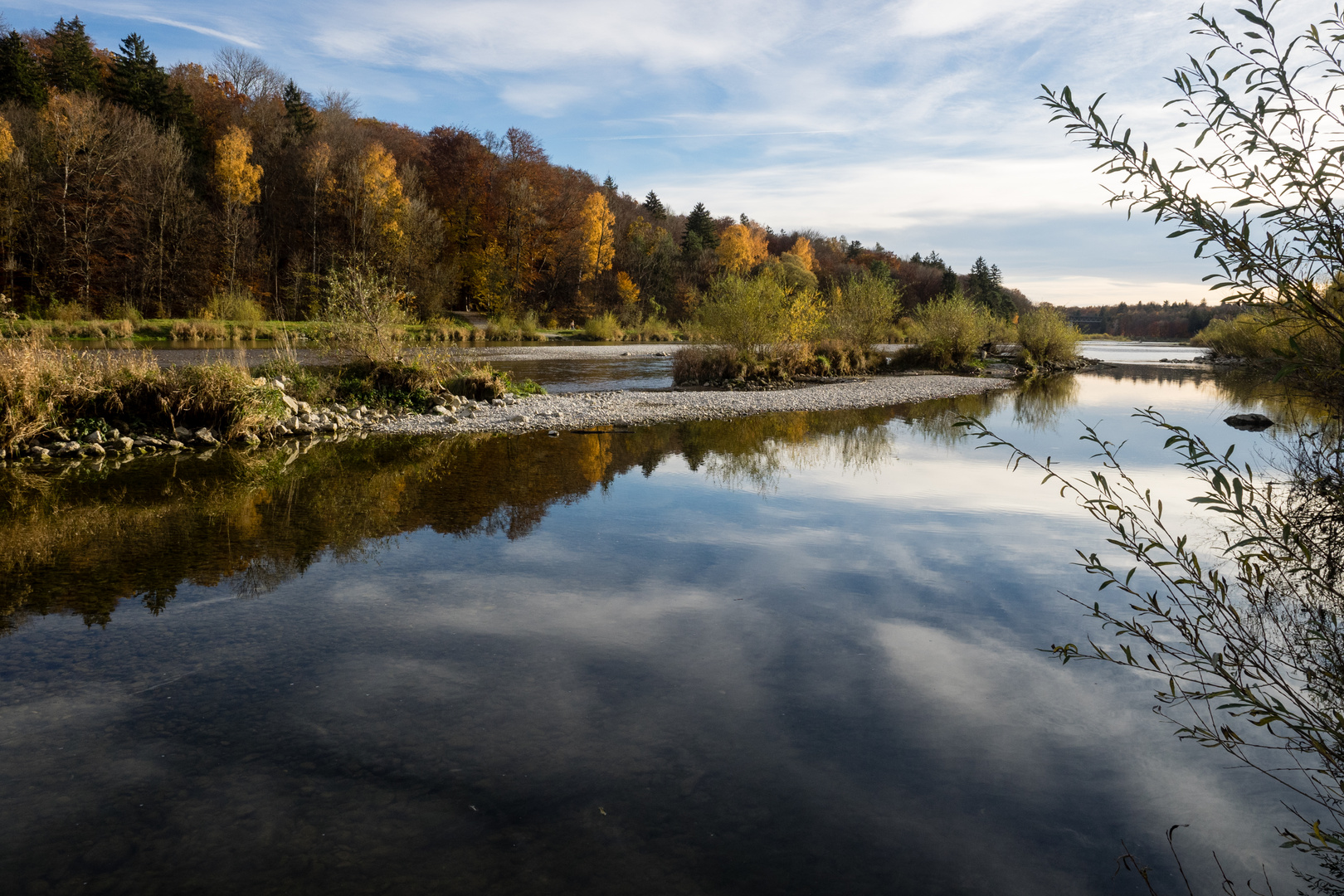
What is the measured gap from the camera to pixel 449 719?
398cm

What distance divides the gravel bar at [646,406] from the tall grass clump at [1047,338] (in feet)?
38.7

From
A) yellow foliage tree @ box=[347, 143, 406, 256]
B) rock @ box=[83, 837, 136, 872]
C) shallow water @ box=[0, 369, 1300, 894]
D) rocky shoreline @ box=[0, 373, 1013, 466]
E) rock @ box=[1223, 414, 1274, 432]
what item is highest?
yellow foliage tree @ box=[347, 143, 406, 256]

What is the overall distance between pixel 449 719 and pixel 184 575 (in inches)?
137

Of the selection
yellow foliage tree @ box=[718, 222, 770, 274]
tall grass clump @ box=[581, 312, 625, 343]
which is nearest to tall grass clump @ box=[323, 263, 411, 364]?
tall grass clump @ box=[581, 312, 625, 343]

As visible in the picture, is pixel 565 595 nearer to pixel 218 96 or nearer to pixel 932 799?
pixel 932 799

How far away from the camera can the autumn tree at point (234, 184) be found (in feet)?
143

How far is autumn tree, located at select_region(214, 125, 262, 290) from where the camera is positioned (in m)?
43.7

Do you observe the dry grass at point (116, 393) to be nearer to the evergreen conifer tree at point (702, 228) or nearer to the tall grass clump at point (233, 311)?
the tall grass clump at point (233, 311)

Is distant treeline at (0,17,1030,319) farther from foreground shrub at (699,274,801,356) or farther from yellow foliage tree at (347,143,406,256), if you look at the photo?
foreground shrub at (699,274,801,356)

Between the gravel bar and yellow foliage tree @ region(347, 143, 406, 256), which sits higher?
yellow foliage tree @ region(347, 143, 406, 256)

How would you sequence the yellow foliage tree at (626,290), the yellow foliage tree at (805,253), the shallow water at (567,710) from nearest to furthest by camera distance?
the shallow water at (567,710)
the yellow foliage tree at (626,290)
the yellow foliage tree at (805,253)

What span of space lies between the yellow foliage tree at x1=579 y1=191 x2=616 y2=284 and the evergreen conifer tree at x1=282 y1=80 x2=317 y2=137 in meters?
20.4

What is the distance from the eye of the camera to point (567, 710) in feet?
13.4

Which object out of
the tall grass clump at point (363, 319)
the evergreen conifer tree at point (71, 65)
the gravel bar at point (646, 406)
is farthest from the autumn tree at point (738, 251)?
the tall grass clump at point (363, 319)
